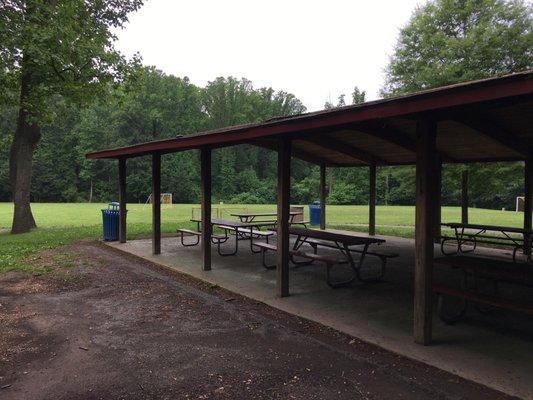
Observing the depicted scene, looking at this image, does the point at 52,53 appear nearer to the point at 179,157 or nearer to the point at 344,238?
the point at 344,238

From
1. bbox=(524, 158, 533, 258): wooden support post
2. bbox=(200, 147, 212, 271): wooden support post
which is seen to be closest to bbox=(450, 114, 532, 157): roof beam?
bbox=(524, 158, 533, 258): wooden support post

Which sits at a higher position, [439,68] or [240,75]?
[240,75]

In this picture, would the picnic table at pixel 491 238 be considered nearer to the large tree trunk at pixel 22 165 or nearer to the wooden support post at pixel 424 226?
the wooden support post at pixel 424 226

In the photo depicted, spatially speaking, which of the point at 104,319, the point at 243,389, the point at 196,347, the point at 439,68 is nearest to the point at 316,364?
the point at 243,389

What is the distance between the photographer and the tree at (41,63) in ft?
40.4

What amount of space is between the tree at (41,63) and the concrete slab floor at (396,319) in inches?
317

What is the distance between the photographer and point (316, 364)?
3.76 m

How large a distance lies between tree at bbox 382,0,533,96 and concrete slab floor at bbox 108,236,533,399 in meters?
10.4

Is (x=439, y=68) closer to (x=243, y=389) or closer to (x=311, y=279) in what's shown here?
(x=311, y=279)

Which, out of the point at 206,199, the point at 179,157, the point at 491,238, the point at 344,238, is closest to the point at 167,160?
the point at 179,157

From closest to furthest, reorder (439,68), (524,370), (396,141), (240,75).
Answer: (524,370), (396,141), (439,68), (240,75)

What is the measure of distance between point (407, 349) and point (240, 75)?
64.0 metres

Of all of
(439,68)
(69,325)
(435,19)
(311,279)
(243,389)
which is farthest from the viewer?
(435,19)

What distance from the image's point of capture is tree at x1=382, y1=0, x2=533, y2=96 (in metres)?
15.3
